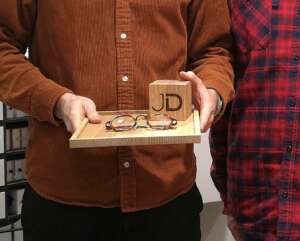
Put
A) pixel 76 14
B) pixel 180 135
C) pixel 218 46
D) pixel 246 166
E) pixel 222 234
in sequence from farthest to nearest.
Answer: pixel 222 234, pixel 246 166, pixel 218 46, pixel 76 14, pixel 180 135

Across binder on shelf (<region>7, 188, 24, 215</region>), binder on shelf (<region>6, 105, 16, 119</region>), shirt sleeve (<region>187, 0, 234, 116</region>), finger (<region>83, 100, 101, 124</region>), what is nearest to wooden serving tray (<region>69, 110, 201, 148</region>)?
finger (<region>83, 100, 101, 124</region>)

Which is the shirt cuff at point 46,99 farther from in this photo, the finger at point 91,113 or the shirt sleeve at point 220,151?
the shirt sleeve at point 220,151

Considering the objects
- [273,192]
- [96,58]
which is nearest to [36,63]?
[96,58]

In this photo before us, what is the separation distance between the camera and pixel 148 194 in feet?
2.99

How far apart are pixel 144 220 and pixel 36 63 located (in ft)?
1.20

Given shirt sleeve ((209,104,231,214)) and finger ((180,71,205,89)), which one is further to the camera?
shirt sleeve ((209,104,231,214))

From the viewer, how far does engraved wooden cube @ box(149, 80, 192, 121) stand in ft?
2.87

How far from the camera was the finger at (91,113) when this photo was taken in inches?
32.2

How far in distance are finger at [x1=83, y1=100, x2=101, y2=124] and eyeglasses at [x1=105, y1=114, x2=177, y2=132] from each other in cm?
2

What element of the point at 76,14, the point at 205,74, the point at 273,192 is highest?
the point at 76,14

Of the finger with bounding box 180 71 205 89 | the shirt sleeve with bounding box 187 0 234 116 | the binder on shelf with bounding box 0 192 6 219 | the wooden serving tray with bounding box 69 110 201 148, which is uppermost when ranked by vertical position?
the shirt sleeve with bounding box 187 0 234 116

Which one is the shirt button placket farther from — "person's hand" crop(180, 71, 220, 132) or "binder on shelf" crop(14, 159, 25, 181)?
"binder on shelf" crop(14, 159, 25, 181)

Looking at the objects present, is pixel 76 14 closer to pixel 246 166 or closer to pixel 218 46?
pixel 218 46

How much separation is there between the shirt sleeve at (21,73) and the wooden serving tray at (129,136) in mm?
92
